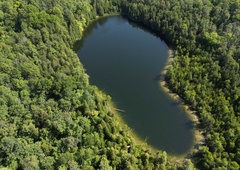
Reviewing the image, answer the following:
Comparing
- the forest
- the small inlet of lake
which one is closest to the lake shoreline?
the small inlet of lake

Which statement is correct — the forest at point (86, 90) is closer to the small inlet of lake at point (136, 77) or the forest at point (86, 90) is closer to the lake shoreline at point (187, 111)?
the lake shoreline at point (187, 111)

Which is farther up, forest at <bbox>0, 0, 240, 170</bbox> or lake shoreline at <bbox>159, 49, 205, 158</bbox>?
forest at <bbox>0, 0, 240, 170</bbox>

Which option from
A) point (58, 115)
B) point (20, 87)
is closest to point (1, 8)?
point (20, 87)

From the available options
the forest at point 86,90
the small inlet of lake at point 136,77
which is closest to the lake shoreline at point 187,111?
the small inlet of lake at point 136,77

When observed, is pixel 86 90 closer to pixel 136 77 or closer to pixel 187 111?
pixel 136 77

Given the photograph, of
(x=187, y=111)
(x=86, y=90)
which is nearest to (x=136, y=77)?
(x=187, y=111)

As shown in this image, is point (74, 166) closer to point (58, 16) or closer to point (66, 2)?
point (58, 16)

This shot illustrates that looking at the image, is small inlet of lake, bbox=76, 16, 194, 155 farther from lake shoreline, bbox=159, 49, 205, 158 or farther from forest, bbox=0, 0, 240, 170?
forest, bbox=0, 0, 240, 170
